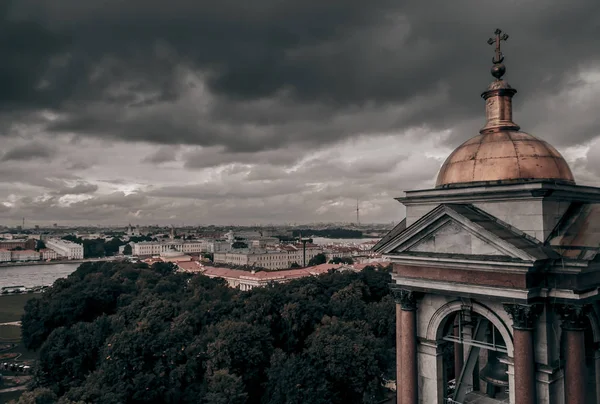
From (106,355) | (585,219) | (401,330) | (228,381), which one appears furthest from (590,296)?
(106,355)

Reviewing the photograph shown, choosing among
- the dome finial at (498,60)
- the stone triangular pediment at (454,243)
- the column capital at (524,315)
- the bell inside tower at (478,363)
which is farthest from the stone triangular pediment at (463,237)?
the dome finial at (498,60)

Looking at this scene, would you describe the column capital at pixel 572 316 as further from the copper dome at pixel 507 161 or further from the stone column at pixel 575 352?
the copper dome at pixel 507 161

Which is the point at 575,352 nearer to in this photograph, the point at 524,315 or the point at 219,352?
the point at 524,315

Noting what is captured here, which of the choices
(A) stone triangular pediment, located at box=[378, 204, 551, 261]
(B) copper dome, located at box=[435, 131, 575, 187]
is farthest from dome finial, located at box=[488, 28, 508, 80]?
(A) stone triangular pediment, located at box=[378, 204, 551, 261]

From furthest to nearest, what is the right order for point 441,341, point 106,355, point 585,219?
point 106,355 < point 441,341 < point 585,219

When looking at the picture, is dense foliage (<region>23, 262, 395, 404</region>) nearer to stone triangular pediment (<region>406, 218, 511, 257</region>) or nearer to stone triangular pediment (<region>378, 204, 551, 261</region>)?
stone triangular pediment (<region>378, 204, 551, 261</region>)

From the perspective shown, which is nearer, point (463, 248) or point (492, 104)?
point (463, 248)

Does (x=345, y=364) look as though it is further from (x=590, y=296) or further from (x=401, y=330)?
(x=590, y=296)
